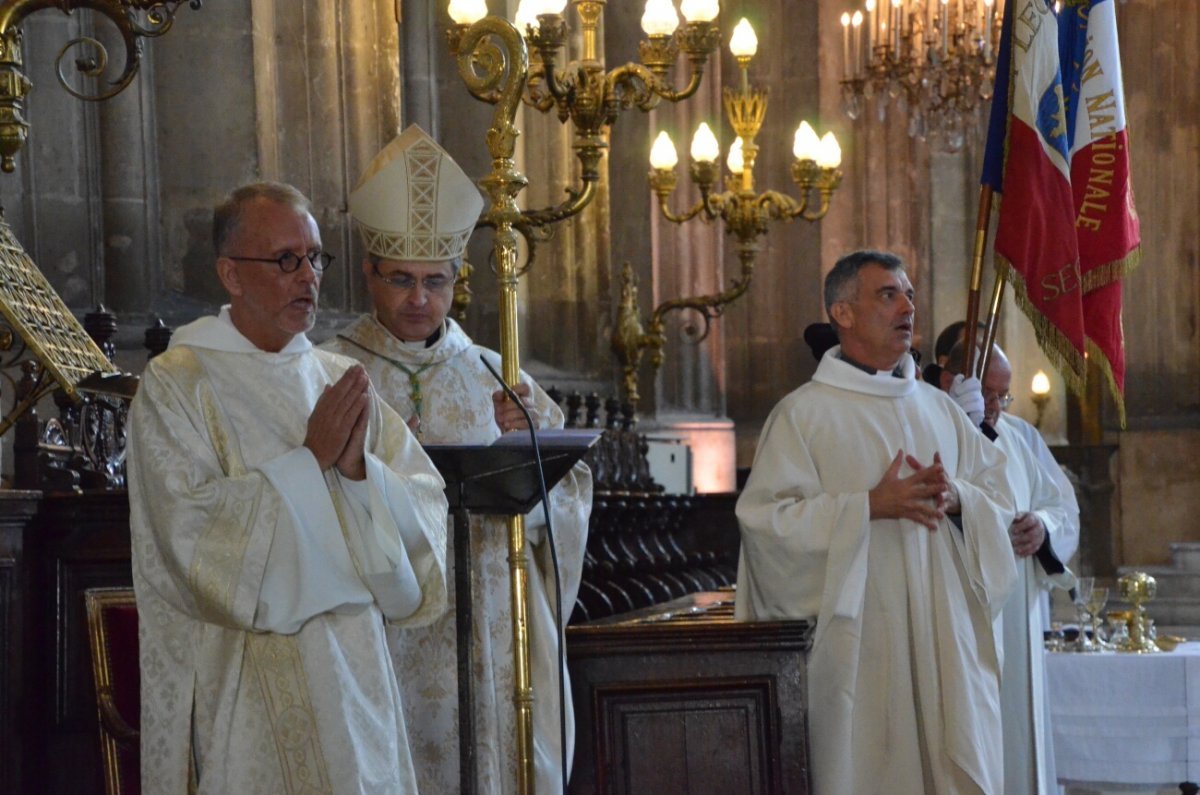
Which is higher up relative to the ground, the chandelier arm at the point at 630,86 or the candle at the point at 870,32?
the candle at the point at 870,32

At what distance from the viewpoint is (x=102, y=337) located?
6.20m

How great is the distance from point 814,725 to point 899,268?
1247 mm

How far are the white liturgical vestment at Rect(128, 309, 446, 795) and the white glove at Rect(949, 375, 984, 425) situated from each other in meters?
2.50

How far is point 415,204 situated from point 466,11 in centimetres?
241

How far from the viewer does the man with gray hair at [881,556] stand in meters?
5.12

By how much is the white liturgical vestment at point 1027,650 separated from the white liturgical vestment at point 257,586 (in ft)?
8.85

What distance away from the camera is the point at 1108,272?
664 cm

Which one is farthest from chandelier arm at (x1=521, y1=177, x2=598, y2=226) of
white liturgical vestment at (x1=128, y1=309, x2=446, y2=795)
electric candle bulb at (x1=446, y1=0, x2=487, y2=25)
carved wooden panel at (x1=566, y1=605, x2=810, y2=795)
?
white liturgical vestment at (x1=128, y1=309, x2=446, y2=795)

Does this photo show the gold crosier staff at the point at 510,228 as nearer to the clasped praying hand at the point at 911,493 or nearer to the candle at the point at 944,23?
the clasped praying hand at the point at 911,493

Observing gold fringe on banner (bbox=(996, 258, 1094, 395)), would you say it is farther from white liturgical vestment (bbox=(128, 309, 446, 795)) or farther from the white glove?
white liturgical vestment (bbox=(128, 309, 446, 795))

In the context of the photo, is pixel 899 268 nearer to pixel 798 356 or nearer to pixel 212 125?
pixel 212 125

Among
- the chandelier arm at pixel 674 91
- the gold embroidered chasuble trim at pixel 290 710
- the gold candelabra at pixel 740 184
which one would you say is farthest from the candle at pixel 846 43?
the gold embroidered chasuble trim at pixel 290 710

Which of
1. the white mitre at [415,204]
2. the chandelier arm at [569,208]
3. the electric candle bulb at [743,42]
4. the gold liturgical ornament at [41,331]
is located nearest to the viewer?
the white mitre at [415,204]

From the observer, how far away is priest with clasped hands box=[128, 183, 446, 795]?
3670mm
